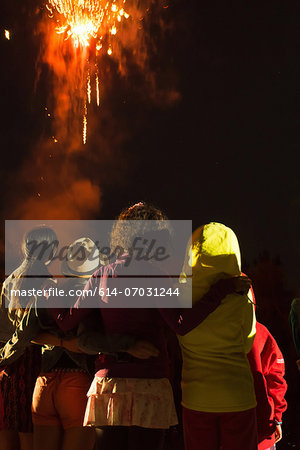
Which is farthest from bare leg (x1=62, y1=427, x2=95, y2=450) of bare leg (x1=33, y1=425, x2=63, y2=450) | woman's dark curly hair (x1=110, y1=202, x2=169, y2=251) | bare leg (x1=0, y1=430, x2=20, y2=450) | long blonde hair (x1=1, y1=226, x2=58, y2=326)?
woman's dark curly hair (x1=110, y1=202, x2=169, y2=251)

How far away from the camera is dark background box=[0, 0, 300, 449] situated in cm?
869

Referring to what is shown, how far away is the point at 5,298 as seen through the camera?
2594 millimetres

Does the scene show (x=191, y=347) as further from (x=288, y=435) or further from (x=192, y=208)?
(x=192, y=208)

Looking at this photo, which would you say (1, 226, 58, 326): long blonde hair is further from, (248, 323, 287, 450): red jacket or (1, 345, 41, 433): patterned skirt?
(248, 323, 287, 450): red jacket

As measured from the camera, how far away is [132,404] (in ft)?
6.36

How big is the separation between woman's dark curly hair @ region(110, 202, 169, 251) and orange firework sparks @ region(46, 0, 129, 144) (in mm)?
6991

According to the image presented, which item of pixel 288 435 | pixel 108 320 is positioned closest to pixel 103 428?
pixel 108 320

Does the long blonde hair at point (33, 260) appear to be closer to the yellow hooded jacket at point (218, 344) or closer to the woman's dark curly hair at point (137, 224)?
the woman's dark curly hair at point (137, 224)

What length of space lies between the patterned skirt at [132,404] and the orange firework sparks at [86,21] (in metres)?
7.51

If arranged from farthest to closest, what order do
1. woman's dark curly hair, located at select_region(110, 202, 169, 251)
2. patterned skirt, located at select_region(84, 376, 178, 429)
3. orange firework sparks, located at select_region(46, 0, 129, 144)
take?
orange firework sparks, located at select_region(46, 0, 129, 144) < woman's dark curly hair, located at select_region(110, 202, 169, 251) < patterned skirt, located at select_region(84, 376, 178, 429)

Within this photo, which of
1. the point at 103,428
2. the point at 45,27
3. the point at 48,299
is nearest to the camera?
the point at 103,428

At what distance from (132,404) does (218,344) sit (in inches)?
16.0

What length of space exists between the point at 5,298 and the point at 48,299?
1.27 ft

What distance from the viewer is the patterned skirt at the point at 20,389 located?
8.23ft
